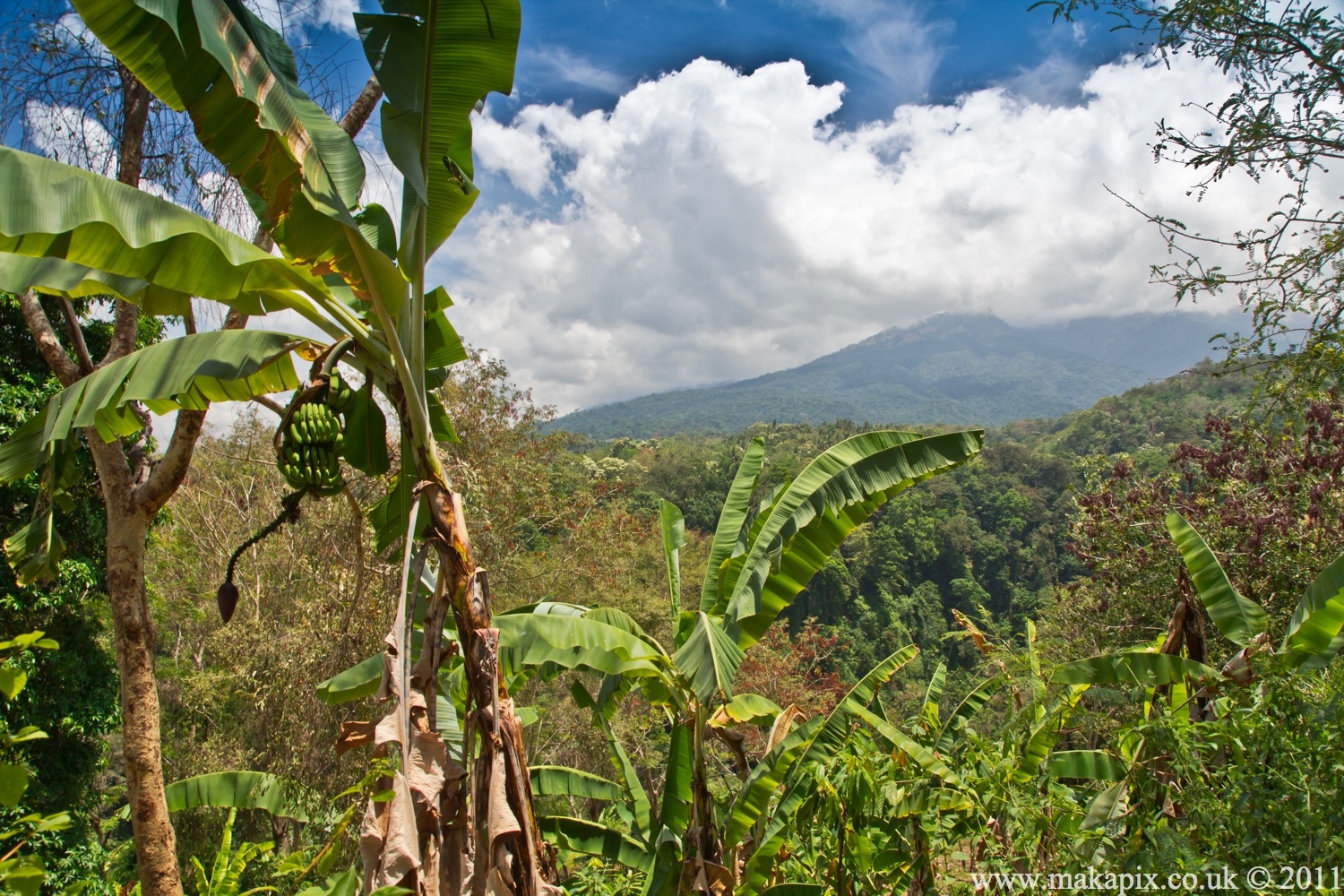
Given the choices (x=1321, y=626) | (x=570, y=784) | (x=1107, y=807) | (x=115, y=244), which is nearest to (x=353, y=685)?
(x=570, y=784)

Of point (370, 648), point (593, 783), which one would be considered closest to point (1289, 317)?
point (593, 783)

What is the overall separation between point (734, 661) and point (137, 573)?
3690 mm

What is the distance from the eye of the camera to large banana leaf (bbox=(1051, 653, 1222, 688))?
2719 millimetres

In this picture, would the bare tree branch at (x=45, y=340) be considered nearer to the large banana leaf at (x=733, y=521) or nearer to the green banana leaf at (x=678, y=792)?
the large banana leaf at (x=733, y=521)

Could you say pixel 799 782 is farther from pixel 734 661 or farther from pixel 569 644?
pixel 569 644

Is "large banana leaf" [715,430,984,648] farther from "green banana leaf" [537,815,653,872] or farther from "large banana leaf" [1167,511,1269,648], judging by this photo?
"green banana leaf" [537,815,653,872]

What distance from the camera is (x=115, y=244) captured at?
1938mm

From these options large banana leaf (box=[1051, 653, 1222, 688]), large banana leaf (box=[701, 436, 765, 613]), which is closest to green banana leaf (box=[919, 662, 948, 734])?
large banana leaf (box=[1051, 653, 1222, 688])

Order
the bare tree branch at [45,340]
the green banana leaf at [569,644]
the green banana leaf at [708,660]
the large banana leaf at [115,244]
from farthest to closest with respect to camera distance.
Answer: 1. the bare tree branch at [45,340]
2. the green banana leaf at [569,644]
3. the green banana leaf at [708,660]
4. the large banana leaf at [115,244]

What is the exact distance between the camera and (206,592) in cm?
1050

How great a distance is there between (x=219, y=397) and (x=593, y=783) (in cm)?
257

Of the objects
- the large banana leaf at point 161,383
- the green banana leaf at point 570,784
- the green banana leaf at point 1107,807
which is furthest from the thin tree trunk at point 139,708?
the green banana leaf at point 1107,807

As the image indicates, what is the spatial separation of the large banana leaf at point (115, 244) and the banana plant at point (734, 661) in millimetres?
1368

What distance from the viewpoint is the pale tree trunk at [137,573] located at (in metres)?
3.94
